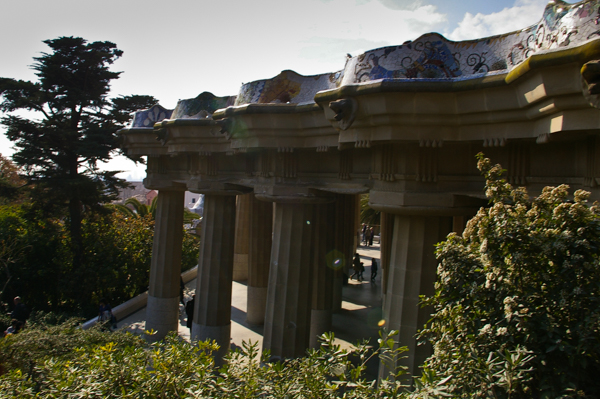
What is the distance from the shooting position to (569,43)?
5.14m

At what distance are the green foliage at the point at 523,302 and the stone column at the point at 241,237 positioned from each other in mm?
21396

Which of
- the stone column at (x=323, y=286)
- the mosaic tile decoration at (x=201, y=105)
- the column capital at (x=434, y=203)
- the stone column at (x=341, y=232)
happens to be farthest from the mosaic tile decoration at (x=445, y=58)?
the stone column at (x=341, y=232)

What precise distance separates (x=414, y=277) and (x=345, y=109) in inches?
125

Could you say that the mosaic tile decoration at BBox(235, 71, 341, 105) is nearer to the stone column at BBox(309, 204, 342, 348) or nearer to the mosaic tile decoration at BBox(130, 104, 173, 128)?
the stone column at BBox(309, 204, 342, 348)

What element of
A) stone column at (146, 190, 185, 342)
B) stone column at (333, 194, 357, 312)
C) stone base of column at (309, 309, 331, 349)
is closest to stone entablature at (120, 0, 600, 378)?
stone column at (146, 190, 185, 342)

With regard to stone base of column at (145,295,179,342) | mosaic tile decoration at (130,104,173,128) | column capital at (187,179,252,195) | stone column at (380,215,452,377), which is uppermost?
mosaic tile decoration at (130,104,173,128)

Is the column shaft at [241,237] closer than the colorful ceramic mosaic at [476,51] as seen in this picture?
No

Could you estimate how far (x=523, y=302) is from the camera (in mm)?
4199

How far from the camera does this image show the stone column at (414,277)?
7.90 meters

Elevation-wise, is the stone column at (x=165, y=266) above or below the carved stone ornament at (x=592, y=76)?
below

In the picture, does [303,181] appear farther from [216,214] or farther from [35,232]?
[35,232]

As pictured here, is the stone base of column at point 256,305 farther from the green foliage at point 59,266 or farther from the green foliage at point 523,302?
the green foliage at point 523,302

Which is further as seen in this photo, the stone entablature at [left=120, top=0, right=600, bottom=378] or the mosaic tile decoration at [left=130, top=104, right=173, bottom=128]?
the mosaic tile decoration at [left=130, top=104, right=173, bottom=128]

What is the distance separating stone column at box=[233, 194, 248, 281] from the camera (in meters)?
25.8
